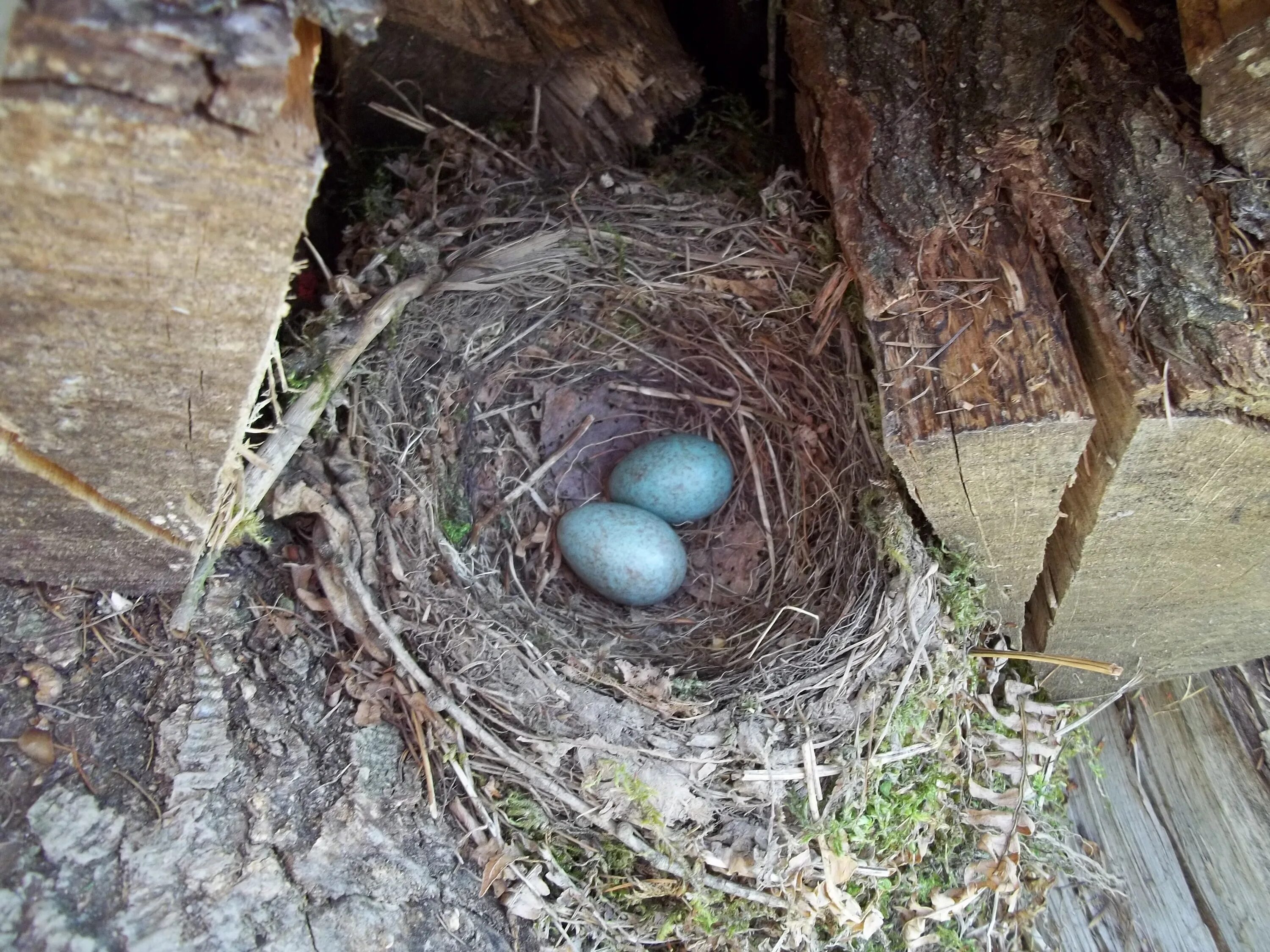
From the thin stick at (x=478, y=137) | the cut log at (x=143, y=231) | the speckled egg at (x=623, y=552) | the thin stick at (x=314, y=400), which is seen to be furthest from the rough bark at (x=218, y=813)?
the thin stick at (x=478, y=137)

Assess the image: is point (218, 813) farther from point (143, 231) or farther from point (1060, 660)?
point (1060, 660)

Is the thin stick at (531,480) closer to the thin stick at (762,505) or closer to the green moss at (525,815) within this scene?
the thin stick at (762,505)

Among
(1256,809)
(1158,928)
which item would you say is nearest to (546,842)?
(1158,928)

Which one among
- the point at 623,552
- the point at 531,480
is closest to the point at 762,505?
the point at 623,552

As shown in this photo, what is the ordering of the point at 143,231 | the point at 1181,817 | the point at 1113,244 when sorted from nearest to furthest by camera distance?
the point at 143,231
the point at 1113,244
the point at 1181,817

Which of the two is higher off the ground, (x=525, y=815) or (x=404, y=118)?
(x=404, y=118)

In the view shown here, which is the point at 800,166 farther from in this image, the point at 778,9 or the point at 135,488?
the point at 135,488

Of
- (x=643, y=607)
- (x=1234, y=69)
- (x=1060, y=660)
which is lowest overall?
(x=643, y=607)
